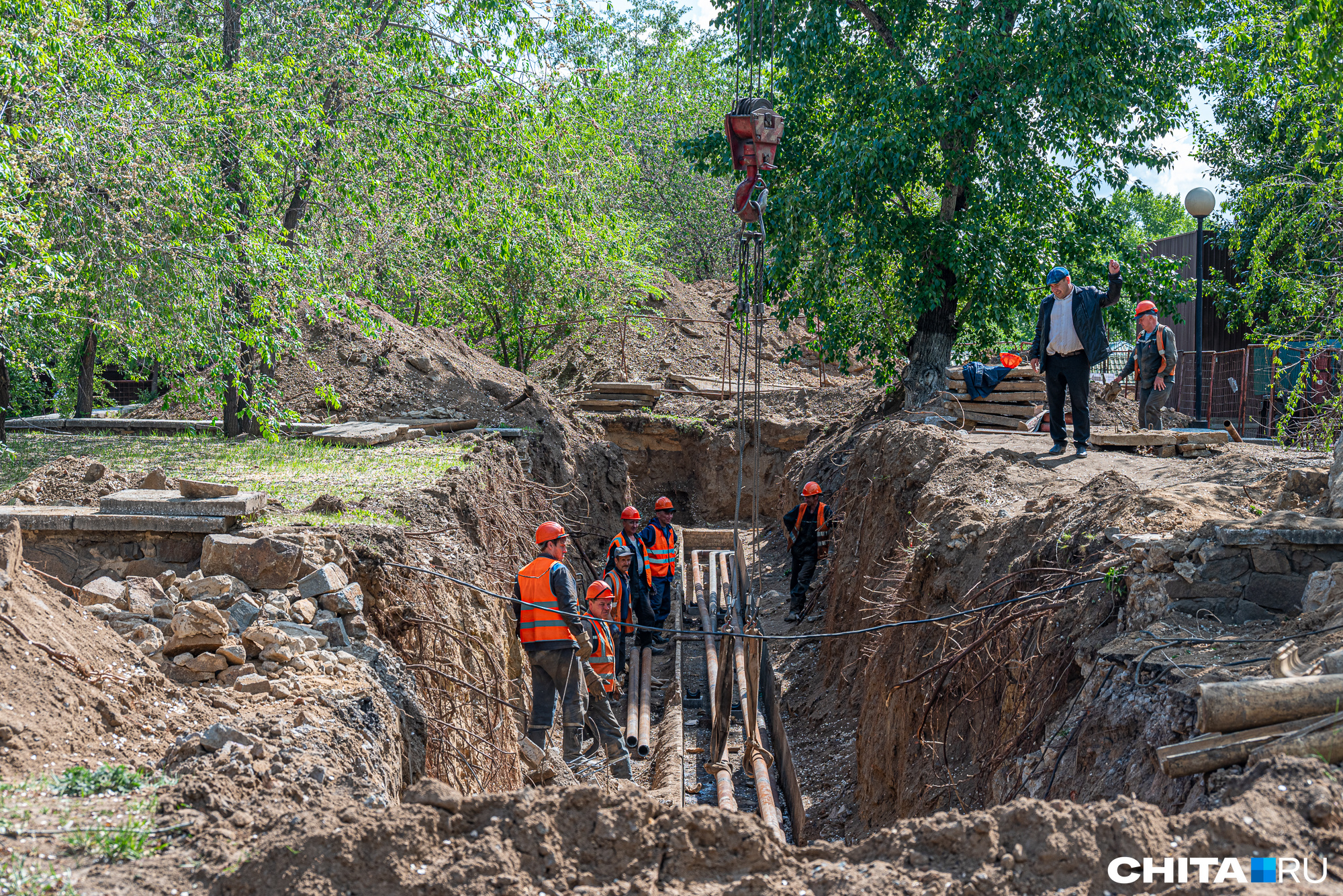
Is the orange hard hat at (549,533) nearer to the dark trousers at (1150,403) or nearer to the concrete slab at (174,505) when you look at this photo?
the concrete slab at (174,505)

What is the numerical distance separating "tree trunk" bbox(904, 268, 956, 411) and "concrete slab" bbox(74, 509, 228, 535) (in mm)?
11389

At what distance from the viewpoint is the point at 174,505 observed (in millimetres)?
6738

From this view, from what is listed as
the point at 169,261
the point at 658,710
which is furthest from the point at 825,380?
the point at 169,261

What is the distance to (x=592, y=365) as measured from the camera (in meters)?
23.8

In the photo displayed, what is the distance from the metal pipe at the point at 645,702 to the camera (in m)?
9.11

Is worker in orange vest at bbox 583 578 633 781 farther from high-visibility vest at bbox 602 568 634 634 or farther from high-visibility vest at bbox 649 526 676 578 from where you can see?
high-visibility vest at bbox 649 526 676 578

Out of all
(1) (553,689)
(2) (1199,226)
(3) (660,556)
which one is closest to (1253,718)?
(1) (553,689)

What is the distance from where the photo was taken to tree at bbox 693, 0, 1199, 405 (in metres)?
12.8

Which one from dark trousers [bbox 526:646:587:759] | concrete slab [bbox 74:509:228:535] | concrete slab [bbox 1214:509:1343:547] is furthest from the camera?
dark trousers [bbox 526:646:587:759]

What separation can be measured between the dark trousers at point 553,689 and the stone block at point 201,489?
2.61m

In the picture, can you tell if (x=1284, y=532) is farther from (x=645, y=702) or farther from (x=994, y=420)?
(x=994, y=420)

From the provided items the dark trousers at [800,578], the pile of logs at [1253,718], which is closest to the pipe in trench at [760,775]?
the pile of logs at [1253,718]

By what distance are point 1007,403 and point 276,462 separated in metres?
10.5

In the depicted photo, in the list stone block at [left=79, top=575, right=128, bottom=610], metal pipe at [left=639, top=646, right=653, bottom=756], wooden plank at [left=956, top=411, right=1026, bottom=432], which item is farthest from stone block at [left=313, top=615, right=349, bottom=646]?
wooden plank at [left=956, top=411, right=1026, bottom=432]
